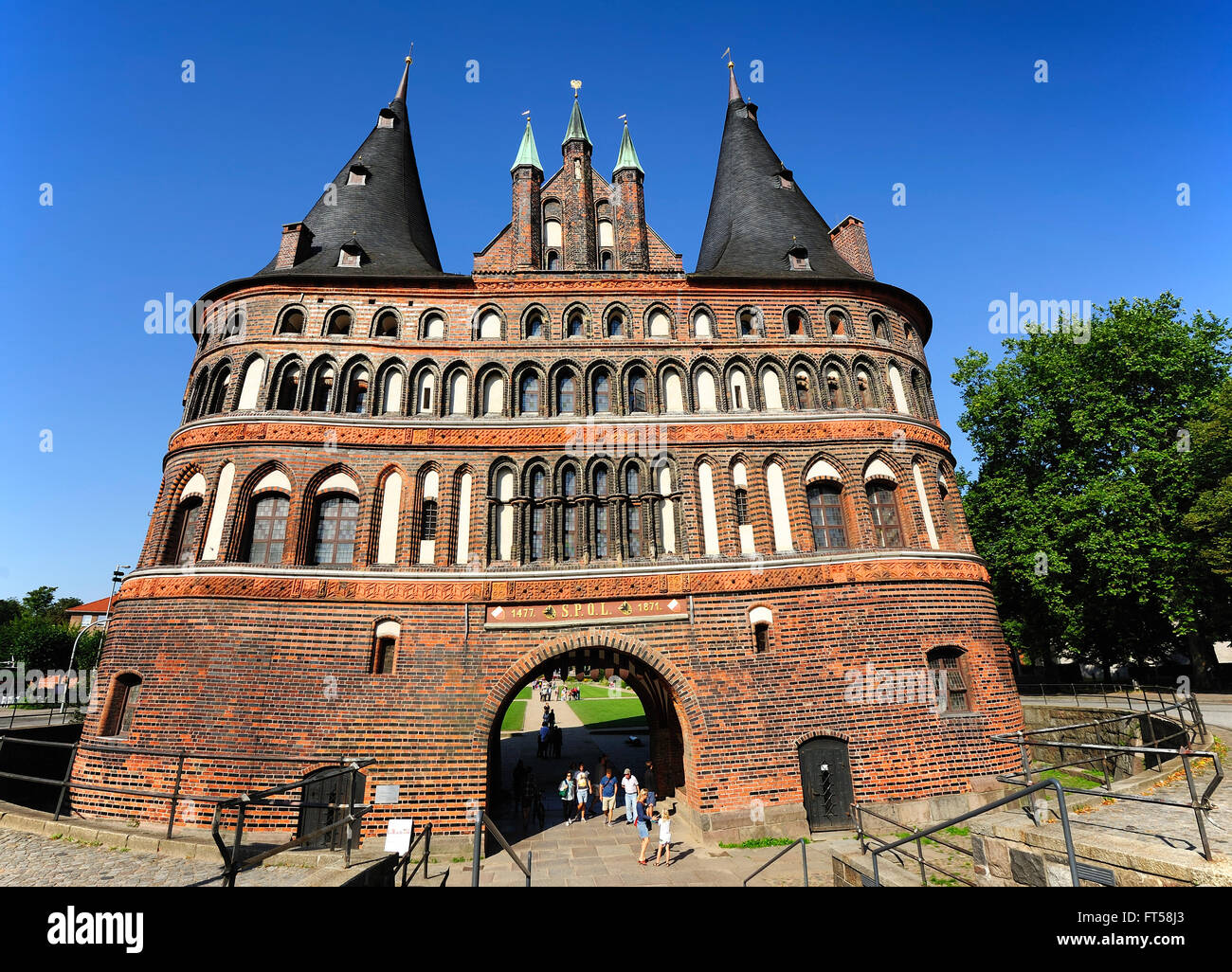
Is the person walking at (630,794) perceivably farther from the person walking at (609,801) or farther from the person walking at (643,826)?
the person walking at (643,826)

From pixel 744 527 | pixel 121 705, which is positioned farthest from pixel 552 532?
pixel 121 705

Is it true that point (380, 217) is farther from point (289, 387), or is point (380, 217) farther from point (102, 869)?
point (102, 869)

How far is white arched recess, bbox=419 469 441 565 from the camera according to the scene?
1337 cm

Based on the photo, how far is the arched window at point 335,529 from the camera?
13336mm

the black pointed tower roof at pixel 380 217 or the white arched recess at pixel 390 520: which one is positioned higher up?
the black pointed tower roof at pixel 380 217

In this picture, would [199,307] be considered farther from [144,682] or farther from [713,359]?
[713,359]

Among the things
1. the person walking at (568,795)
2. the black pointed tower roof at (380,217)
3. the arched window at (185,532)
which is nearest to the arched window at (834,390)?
the black pointed tower roof at (380,217)

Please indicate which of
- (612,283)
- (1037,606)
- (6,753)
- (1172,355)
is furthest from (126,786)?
(1172,355)

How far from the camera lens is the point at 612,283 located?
15.8 meters

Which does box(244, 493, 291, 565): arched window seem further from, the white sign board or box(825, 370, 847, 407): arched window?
box(825, 370, 847, 407): arched window

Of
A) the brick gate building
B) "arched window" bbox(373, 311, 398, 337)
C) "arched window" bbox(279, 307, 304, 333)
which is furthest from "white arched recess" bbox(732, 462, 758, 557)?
"arched window" bbox(279, 307, 304, 333)

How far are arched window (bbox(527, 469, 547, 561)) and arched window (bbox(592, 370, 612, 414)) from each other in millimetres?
2353

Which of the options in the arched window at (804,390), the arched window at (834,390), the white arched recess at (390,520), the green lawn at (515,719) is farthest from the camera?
the green lawn at (515,719)

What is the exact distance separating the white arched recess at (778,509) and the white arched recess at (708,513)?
1434 mm
